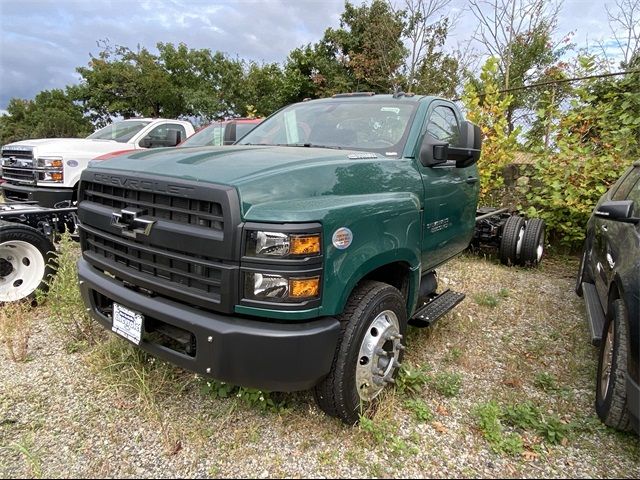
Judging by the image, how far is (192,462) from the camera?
232cm

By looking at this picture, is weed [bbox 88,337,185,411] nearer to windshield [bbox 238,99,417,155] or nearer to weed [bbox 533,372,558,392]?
windshield [bbox 238,99,417,155]

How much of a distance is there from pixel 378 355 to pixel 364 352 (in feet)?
0.46

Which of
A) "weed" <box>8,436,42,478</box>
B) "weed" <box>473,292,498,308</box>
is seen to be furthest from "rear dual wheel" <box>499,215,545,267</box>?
"weed" <box>8,436,42,478</box>

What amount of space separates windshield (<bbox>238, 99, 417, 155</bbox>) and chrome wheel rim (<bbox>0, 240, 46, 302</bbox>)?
7.75 ft

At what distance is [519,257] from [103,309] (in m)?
5.45

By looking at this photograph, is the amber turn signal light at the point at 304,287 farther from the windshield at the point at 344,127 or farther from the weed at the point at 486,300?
the weed at the point at 486,300

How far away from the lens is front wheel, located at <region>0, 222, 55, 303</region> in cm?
406

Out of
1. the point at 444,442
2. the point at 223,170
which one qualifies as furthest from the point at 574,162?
the point at 223,170

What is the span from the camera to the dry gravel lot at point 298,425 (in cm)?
233

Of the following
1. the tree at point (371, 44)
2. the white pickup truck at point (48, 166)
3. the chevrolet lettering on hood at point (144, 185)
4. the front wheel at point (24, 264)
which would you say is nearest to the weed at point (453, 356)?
the chevrolet lettering on hood at point (144, 185)

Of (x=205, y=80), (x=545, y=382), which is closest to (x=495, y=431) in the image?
(x=545, y=382)

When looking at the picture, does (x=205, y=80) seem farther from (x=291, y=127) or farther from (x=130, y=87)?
(x=291, y=127)

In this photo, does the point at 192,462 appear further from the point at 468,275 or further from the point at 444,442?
the point at 468,275

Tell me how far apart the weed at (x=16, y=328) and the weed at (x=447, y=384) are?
311 cm
